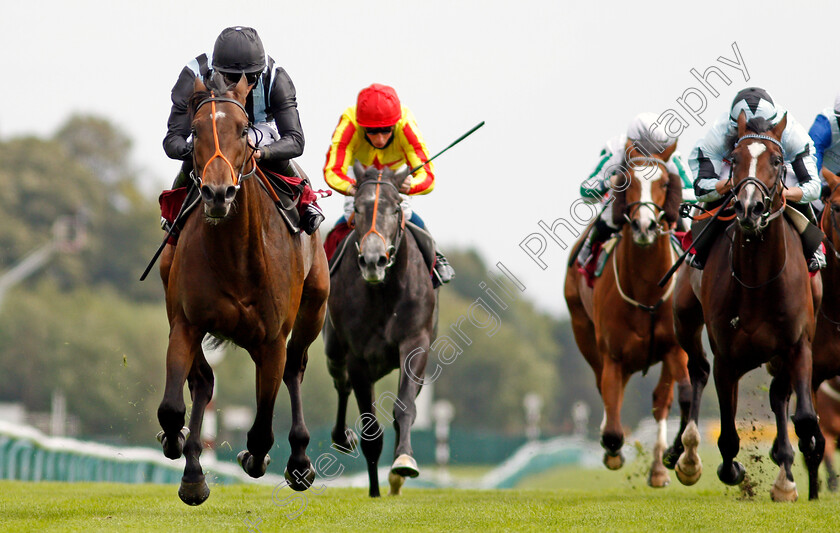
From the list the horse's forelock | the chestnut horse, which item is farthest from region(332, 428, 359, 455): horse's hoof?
the chestnut horse

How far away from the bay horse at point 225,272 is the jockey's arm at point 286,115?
340 mm

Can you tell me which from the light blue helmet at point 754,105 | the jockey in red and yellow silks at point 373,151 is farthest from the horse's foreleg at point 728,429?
the jockey in red and yellow silks at point 373,151

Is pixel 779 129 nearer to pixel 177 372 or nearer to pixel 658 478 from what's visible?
pixel 177 372

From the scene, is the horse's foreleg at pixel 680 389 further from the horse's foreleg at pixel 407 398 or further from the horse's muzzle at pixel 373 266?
the horse's muzzle at pixel 373 266

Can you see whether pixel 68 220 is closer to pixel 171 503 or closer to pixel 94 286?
pixel 94 286

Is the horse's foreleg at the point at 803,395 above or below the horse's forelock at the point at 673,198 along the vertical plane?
below

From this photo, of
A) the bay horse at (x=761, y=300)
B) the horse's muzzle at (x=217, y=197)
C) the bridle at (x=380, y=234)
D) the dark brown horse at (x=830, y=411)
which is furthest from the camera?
the dark brown horse at (x=830, y=411)

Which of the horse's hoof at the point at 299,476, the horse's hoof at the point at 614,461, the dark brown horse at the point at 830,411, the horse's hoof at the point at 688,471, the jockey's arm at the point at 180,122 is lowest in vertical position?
the horse's hoof at the point at 299,476

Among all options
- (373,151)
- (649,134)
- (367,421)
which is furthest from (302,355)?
(649,134)

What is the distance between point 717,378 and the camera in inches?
335

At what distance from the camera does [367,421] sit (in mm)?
9797

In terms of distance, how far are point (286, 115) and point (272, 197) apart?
53 centimetres

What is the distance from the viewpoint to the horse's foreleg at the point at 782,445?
8266 millimetres

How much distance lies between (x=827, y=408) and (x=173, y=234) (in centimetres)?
799
